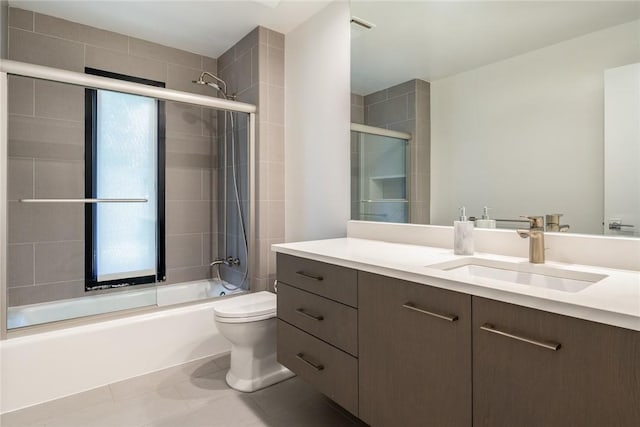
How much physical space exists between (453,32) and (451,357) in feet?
4.84

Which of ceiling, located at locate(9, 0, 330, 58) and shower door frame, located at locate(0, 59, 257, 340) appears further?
ceiling, located at locate(9, 0, 330, 58)

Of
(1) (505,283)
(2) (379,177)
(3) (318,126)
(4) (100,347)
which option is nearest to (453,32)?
(2) (379,177)

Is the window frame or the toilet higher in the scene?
the window frame

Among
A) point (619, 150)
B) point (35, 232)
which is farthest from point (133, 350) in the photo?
point (619, 150)

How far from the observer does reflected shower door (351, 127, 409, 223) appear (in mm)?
1905

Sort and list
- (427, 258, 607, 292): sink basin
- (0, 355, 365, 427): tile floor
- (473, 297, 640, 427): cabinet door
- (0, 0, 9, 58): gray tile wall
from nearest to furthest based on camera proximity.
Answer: (473, 297, 640, 427): cabinet door, (427, 258, 607, 292): sink basin, (0, 355, 365, 427): tile floor, (0, 0, 9, 58): gray tile wall

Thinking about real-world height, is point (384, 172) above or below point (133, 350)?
above

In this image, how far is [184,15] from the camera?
2.49m

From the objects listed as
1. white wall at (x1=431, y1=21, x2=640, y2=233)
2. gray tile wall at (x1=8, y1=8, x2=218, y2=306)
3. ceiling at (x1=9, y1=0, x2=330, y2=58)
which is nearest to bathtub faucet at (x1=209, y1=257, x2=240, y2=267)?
gray tile wall at (x1=8, y1=8, x2=218, y2=306)

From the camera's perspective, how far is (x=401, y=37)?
1897 mm

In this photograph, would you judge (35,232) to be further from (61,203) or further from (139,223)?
(139,223)

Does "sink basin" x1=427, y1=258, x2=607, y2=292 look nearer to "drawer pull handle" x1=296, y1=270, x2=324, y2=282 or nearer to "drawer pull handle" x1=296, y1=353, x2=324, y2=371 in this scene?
"drawer pull handle" x1=296, y1=270, x2=324, y2=282

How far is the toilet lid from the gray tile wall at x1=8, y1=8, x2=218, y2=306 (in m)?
0.95

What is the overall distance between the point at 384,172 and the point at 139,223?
5.88 ft
